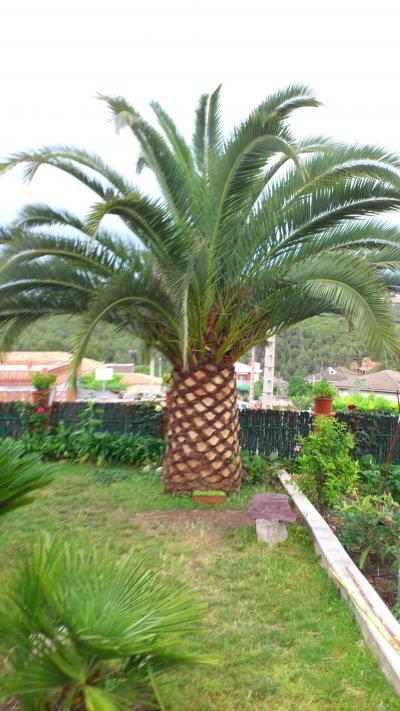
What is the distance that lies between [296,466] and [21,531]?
4529mm

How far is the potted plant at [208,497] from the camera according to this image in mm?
7398

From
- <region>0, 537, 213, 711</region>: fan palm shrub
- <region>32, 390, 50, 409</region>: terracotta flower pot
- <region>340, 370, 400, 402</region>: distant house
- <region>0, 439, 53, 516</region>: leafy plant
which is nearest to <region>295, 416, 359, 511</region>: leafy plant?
<region>0, 537, 213, 711</region>: fan palm shrub

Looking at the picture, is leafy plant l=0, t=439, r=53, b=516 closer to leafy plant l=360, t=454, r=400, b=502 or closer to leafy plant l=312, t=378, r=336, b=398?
Answer: leafy plant l=360, t=454, r=400, b=502

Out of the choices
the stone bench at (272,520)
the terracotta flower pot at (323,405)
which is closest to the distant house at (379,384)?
the terracotta flower pot at (323,405)

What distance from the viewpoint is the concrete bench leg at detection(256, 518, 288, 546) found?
5711 millimetres

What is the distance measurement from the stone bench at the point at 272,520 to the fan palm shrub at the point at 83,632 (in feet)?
10.6

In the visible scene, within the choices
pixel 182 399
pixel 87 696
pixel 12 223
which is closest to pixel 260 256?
pixel 182 399

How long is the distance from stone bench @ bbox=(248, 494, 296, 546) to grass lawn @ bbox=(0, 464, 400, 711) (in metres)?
0.13

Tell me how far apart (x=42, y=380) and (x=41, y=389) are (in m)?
0.18

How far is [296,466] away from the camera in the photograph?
29.5ft

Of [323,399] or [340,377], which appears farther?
[340,377]

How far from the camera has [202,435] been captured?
769 cm

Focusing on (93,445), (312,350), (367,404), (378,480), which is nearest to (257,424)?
(93,445)

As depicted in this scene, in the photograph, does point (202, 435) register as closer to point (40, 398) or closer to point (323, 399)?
point (323, 399)
